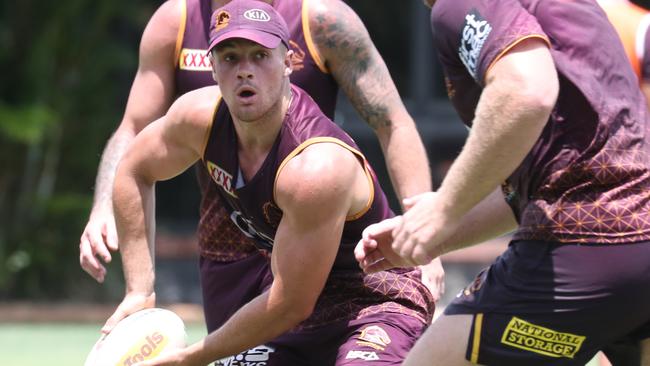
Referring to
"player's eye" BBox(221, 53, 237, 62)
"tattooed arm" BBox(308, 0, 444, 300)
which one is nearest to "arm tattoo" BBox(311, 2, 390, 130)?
"tattooed arm" BBox(308, 0, 444, 300)

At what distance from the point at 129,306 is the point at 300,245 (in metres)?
0.88

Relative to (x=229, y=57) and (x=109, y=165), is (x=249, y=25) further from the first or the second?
(x=109, y=165)

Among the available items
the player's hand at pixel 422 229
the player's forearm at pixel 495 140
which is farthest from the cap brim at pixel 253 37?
the player's forearm at pixel 495 140

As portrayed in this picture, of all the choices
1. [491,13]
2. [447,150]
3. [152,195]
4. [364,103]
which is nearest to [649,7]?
[447,150]

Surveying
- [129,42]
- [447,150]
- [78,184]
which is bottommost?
[447,150]

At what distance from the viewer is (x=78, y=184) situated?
41.8 feet

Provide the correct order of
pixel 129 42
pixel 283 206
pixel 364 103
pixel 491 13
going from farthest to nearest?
pixel 129 42, pixel 364 103, pixel 283 206, pixel 491 13

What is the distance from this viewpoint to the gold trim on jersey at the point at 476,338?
12.1 feet

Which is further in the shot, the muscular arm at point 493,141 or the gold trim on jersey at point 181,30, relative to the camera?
the gold trim on jersey at point 181,30

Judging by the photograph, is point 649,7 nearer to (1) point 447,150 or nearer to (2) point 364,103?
(1) point 447,150

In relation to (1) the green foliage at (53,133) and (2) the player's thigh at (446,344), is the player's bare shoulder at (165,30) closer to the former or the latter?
(2) the player's thigh at (446,344)

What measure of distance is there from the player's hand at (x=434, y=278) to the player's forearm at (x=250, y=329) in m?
0.78

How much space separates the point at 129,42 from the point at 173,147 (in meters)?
8.81

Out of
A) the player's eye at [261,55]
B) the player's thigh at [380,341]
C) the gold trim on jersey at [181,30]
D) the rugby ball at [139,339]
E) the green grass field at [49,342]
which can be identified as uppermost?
the gold trim on jersey at [181,30]
